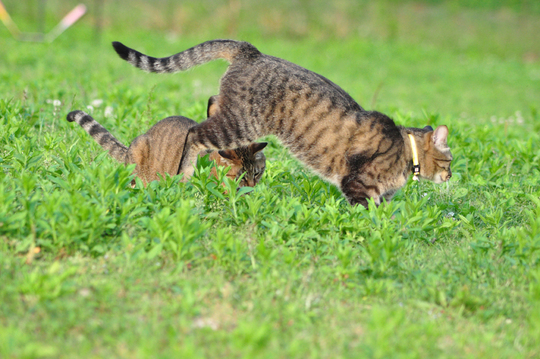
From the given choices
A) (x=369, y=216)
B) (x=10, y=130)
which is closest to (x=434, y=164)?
(x=369, y=216)

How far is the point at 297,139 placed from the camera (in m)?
4.68

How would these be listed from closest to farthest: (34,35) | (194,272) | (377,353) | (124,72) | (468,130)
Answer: (377,353) < (194,272) < (468,130) < (124,72) < (34,35)

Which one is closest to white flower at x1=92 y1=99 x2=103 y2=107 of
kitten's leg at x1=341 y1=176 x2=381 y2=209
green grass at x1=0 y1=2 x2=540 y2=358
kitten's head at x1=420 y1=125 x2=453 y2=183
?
green grass at x1=0 y1=2 x2=540 y2=358

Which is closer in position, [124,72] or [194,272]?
[194,272]

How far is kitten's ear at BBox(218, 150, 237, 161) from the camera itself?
4898 millimetres

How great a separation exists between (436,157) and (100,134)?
327 centimetres

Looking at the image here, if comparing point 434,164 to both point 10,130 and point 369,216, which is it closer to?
point 369,216

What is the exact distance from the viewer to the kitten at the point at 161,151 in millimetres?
4789

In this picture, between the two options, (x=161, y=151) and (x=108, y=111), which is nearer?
(x=161, y=151)

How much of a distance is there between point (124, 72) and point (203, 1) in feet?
37.7

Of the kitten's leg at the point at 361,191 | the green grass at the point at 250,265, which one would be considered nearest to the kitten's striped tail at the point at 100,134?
the green grass at the point at 250,265

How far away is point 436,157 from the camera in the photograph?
4.73 metres

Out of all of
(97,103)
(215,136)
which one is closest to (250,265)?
A: (215,136)

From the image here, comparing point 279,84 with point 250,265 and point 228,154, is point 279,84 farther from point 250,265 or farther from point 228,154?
point 250,265
